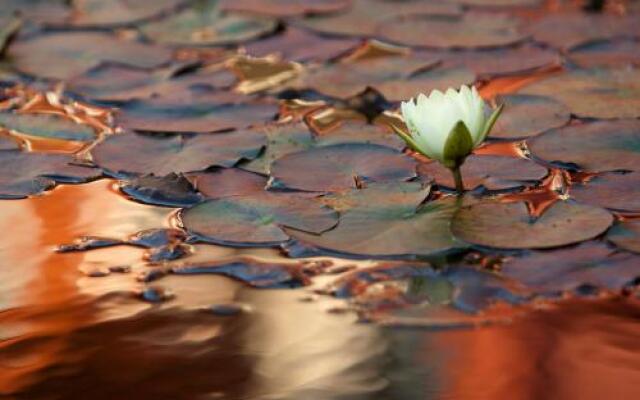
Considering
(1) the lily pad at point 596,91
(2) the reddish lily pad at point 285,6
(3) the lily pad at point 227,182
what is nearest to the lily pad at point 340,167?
(3) the lily pad at point 227,182

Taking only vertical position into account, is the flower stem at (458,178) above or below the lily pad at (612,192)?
above

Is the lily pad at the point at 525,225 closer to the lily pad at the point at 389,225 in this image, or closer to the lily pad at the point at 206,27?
the lily pad at the point at 389,225

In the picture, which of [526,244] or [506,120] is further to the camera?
[506,120]

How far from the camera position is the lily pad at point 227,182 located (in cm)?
174

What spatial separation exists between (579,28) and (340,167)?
0.85m

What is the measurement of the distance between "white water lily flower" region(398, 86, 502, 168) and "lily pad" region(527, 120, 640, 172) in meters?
0.24

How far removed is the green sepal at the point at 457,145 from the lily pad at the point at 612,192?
190mm

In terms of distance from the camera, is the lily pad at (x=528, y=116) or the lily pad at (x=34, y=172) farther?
the lily pad at (x=528, y=116)

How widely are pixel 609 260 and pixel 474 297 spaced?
0.20 m

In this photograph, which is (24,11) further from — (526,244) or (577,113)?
(526,244)

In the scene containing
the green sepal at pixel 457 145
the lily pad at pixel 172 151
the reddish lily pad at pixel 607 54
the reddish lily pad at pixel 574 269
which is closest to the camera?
the reddish lily pad at pixel 574 269

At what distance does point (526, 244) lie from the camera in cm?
153

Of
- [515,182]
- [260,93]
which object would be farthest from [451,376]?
[260,93]

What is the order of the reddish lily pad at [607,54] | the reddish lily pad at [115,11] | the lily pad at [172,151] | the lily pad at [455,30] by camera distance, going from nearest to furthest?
the lily pad at [172,151]
the reddish lily pad at [607,54]
the lily pad at [455,30]
the reddish lily pad at [115,11]
